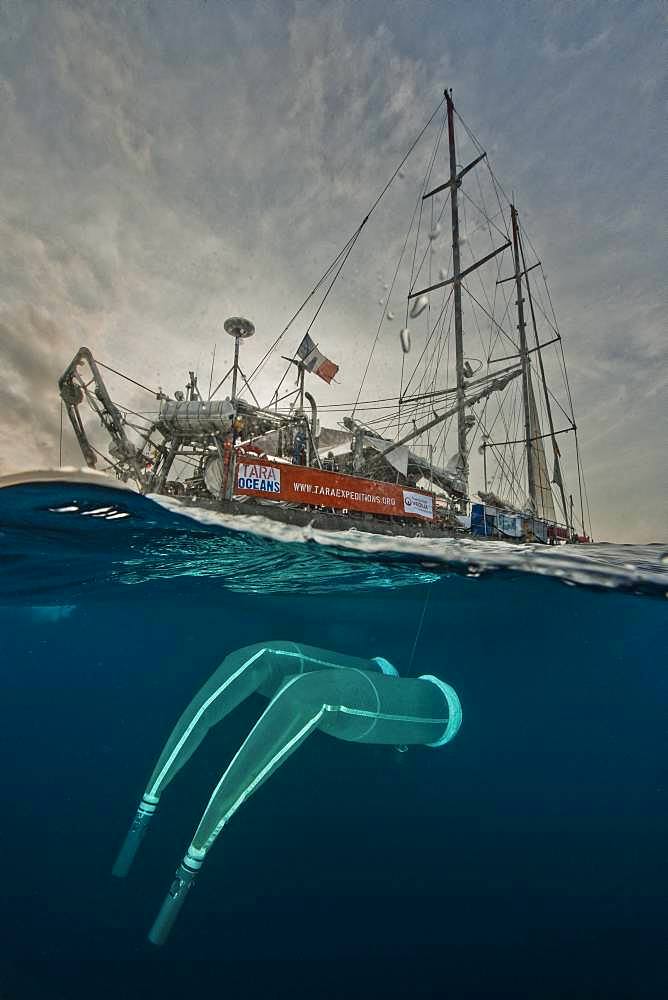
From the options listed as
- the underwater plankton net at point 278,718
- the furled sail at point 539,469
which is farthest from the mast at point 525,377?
the underwater plankton net at point 278,718

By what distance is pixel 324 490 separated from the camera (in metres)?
14.4

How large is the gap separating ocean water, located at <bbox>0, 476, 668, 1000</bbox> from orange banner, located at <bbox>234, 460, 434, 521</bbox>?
10.7ft

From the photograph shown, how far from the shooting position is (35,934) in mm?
6730

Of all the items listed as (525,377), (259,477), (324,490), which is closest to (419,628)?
(324,490)

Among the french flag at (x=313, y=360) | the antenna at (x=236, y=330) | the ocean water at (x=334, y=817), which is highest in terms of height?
the antenna at (x=236, y=330)

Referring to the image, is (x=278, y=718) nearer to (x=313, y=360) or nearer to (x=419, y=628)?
(x=419, y=628)

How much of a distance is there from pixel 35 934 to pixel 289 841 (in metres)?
5.20

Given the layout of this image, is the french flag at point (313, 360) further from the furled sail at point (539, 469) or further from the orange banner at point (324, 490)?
the furled sail at point (539, 469)

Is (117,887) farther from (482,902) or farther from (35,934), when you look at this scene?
(482,902)

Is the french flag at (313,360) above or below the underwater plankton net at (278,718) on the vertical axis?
above

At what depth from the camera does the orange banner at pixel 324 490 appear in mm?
12789

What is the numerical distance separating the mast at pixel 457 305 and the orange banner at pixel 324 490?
23.0 ft

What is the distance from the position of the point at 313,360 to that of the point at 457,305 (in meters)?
12.5

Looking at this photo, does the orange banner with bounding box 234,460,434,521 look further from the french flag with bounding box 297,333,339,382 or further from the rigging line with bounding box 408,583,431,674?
the french flag with bounding box 297,333,339,382
